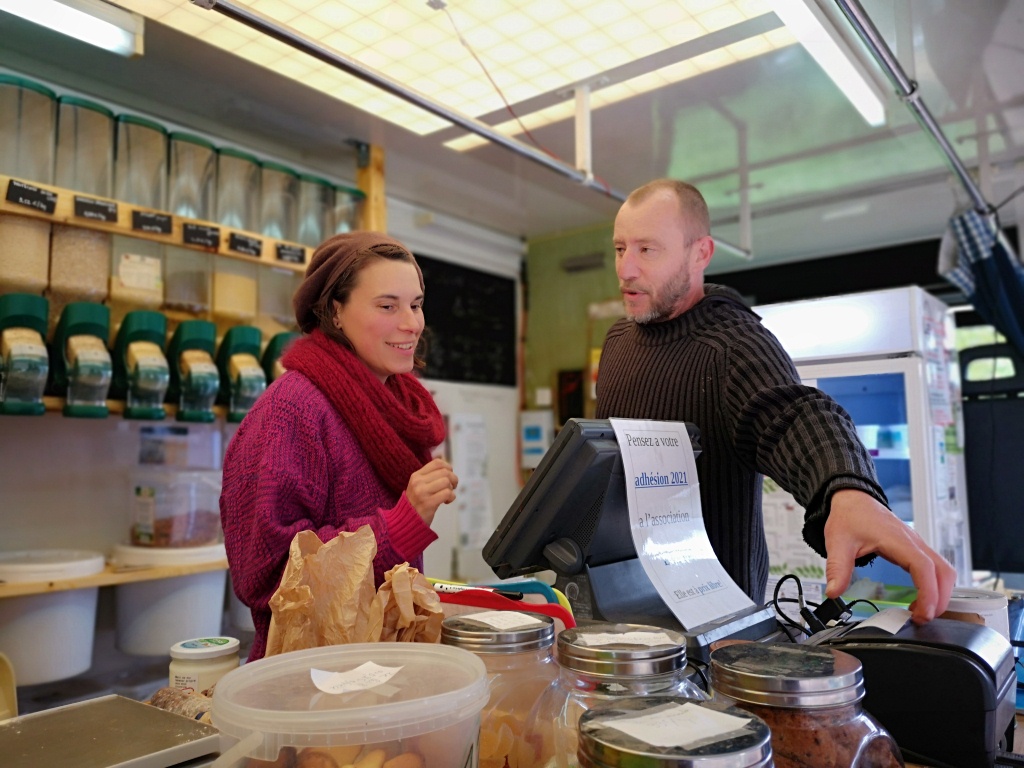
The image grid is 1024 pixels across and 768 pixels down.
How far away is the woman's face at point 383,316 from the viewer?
1450mm

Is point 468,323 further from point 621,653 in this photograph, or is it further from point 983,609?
point 621,653

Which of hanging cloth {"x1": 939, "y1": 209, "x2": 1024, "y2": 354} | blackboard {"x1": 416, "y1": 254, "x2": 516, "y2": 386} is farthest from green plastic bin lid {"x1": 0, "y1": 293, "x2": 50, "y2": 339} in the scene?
hanging cloth {"x1": 939, "y1": 209, "x2": 1024, "y2": 354}

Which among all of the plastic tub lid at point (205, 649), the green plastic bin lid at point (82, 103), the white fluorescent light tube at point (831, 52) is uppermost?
the white fluorescent light tube at point (831, 52)

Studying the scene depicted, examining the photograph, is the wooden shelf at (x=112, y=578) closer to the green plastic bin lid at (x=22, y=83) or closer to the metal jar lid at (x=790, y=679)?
the green plastic bin lid at (x=22, y=83)

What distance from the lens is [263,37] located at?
2.23m

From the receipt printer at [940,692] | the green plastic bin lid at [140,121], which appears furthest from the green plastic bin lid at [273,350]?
the receipt printer at [940,692]

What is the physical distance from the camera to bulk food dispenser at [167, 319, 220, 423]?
2504mm

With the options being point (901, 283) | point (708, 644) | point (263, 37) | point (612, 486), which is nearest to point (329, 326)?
point (612, 486)

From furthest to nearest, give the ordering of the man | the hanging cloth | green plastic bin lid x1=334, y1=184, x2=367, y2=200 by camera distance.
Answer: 1. the hanging cloth
2. green plastic bin lid x1=334, y1=184, x2=367, y2=200
3. the man

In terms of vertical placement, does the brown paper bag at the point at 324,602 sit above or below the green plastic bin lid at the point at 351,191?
below

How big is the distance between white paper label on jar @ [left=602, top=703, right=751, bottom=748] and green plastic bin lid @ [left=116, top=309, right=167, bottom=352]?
2321mm

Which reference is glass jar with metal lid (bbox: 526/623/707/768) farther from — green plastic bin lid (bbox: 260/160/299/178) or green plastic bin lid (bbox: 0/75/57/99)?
green plastic bin lid (bbox: 260/160/299/178)

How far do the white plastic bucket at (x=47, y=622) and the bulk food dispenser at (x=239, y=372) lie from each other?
67 centimetres

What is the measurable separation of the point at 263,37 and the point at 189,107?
1.02m
